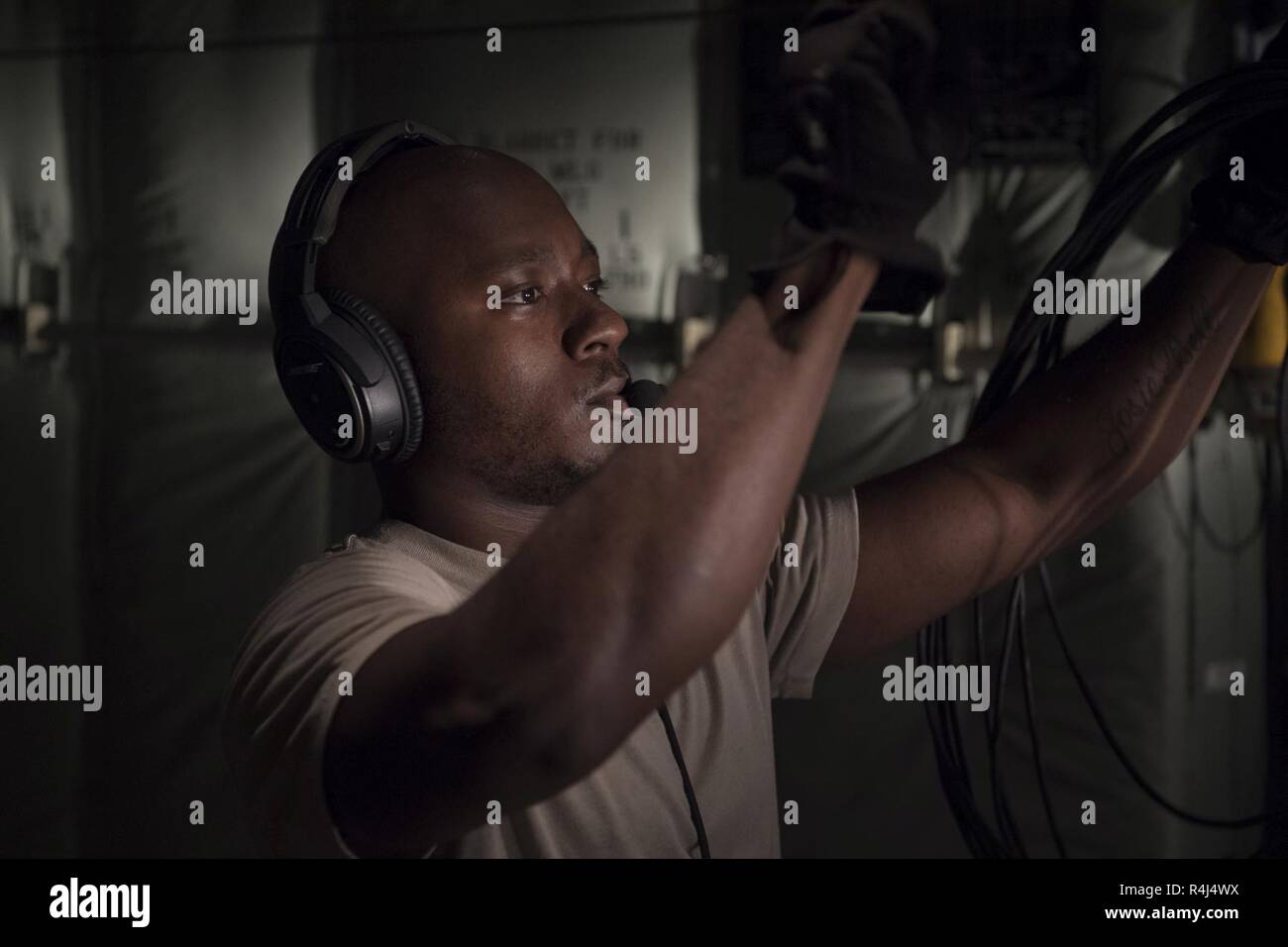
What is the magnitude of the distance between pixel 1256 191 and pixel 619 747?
1.97 ft

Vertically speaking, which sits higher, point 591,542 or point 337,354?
point 337,354

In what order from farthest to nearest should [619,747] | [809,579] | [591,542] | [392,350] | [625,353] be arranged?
1. [625,353]
2. [809,579]
3. [392,350]
4. [619,747]
5. [591,542]

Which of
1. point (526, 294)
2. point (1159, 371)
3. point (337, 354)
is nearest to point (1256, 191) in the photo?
point (1159, 371)

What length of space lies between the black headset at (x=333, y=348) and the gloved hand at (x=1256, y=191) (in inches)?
23.9

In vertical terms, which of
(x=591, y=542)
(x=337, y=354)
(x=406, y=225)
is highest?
(x=406, y=225)

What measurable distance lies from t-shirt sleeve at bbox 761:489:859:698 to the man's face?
7.2 inches

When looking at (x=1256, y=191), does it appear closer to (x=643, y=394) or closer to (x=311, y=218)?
(x=643, y=394)

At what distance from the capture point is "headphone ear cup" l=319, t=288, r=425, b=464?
75cm

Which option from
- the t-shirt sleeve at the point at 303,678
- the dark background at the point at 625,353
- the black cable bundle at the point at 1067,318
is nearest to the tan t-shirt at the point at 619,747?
the t-shirt sleeve at the point at 303,678

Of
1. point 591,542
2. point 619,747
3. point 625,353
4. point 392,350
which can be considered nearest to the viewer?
point 591,542

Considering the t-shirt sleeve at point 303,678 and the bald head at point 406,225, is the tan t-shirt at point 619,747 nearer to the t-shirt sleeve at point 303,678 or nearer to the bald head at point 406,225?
the t-shirt sleeve at point 303,678

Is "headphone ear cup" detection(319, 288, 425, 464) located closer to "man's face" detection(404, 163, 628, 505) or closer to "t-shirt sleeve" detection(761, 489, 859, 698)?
"man's face" detection(404, 163, 628, 505)

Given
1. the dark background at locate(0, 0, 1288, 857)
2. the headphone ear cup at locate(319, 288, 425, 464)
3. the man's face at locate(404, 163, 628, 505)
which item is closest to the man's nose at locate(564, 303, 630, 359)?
the man's face at locate(404, 163, 628, 505)

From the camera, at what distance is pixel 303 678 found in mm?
604
